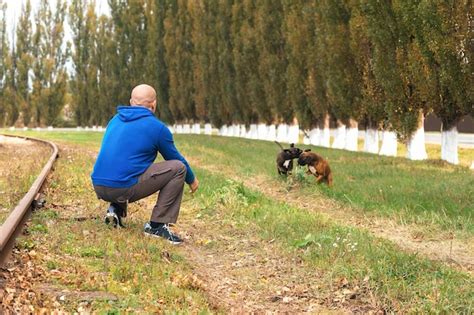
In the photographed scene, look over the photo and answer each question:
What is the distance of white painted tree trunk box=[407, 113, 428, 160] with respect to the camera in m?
16.6

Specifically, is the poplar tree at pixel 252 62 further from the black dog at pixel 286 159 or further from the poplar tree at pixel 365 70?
the black dog at pixel 286 159

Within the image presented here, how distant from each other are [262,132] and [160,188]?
84.4ft

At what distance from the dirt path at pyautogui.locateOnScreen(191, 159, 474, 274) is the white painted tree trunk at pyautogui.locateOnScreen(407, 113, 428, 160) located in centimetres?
722

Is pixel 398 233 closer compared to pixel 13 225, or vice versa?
pixel 13 225

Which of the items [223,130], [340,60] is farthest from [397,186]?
[223,130]

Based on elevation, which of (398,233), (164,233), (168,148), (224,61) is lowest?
(398,233)

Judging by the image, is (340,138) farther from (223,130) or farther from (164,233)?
(164,233)

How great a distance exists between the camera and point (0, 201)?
25.4 ft

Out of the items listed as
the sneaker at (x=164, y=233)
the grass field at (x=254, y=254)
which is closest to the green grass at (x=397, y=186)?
the grass field at (x=254, y=254)

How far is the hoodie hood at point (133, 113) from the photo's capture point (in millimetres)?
5781

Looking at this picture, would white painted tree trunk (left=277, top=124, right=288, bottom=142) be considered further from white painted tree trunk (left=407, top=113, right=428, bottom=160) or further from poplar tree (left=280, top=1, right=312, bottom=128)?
white painted tree trunk (left=407, top=113, right=428, bottom=160)

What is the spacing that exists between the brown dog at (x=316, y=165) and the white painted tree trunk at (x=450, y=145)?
6.12 metres

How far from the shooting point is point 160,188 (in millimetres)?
5902

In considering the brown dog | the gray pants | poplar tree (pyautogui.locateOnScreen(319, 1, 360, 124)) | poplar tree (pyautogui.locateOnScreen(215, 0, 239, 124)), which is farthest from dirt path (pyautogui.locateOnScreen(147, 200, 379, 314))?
poplar tree (pyautogui.locateOnScreen(215, 0, 239, 124))
